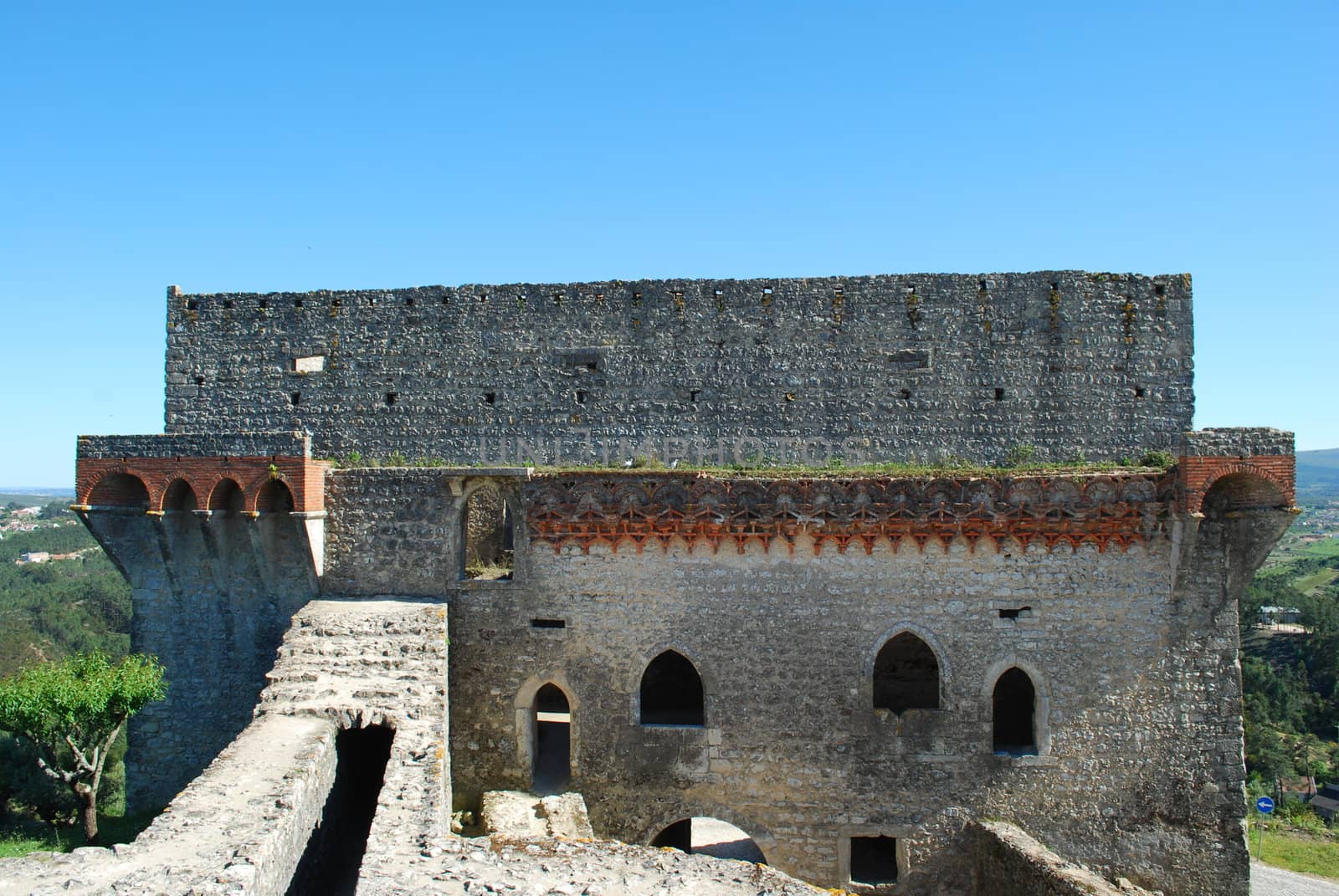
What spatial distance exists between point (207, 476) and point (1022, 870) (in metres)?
12.6

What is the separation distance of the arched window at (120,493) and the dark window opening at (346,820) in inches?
205

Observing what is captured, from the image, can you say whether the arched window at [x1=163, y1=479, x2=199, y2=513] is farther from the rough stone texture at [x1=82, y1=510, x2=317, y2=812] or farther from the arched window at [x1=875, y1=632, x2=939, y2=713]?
the arched window at [x1=875, y1=632, x2=939, y2=713]

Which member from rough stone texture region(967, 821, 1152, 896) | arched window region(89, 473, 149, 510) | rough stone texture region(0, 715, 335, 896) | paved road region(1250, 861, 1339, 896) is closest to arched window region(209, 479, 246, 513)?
arched window region(89, 473, 149, 510)

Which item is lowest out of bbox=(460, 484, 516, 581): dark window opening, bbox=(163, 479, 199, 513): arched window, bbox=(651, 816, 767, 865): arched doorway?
bbox=(651, 816, 767, 865): arched doorway

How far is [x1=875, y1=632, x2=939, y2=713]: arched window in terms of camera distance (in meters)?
15.1

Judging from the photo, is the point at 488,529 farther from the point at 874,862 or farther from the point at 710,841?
the point at 874,862

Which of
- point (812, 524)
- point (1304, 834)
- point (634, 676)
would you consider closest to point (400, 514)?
point (634, 676)

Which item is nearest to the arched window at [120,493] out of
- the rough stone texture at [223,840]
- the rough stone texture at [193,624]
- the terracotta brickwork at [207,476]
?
the terracotta brickwork at [207,476]

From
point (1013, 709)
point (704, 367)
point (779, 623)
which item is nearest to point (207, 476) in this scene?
point (704, 367)

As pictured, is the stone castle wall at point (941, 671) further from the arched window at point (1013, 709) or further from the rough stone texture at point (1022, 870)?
the arched window at point (1013, 709)

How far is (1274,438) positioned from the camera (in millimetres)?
11477

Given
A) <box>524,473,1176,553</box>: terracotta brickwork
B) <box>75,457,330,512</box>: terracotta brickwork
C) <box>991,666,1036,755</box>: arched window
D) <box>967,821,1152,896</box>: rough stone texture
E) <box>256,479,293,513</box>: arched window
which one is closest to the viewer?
<box>967,821,1152,896</box>: rough stone texture

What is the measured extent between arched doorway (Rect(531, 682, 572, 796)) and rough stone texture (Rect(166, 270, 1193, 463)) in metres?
4.89

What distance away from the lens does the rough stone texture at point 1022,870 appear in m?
9.88
